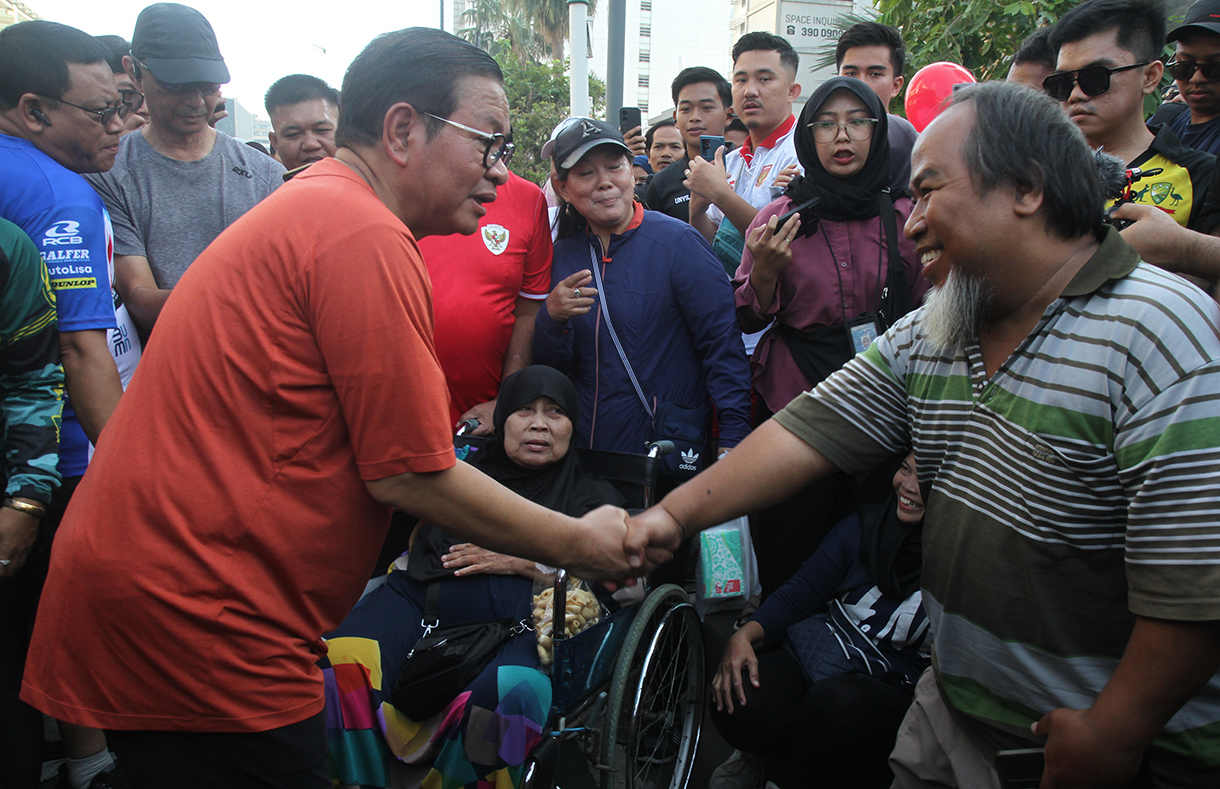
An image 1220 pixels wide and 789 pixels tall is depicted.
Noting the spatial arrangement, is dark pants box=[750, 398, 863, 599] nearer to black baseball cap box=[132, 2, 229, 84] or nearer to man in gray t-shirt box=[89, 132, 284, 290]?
man in gray t-shirt box=[89, 132, 284, 290]

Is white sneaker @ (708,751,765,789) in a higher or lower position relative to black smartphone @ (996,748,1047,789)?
lower

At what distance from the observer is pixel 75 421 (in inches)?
107

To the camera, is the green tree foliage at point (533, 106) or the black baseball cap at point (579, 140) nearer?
the black baseball cap at point (579, 140)

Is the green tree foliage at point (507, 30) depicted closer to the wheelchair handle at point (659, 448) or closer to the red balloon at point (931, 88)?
the red balloon at point (931, 88)

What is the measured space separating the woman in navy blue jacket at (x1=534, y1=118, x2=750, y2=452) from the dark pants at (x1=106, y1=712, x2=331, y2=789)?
85.6 inches

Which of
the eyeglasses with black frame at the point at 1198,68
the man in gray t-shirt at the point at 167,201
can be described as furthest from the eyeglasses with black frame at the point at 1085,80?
the man in gray t-shirt at the point at 167,201

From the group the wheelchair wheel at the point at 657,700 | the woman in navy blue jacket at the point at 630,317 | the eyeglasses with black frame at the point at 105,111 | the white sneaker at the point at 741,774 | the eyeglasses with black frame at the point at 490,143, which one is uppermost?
the eyeglasses with black frame at the point at 105,111

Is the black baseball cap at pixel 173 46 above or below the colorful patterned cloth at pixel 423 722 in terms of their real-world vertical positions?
above

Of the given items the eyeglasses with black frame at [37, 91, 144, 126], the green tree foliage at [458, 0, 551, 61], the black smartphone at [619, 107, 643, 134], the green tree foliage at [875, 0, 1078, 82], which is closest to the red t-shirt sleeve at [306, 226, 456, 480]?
the eyeglasses with black frame at [37, 91, 144, 126]

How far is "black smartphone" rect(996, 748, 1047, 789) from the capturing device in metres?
1.56

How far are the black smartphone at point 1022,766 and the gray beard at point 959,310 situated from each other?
2.71 feet

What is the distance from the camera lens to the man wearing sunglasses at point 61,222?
237 centimetres

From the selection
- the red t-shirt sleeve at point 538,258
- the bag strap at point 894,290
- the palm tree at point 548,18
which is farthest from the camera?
the palm tree at point 548,18

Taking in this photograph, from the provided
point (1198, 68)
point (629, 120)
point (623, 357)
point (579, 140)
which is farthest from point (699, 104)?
point (1198, 68)
